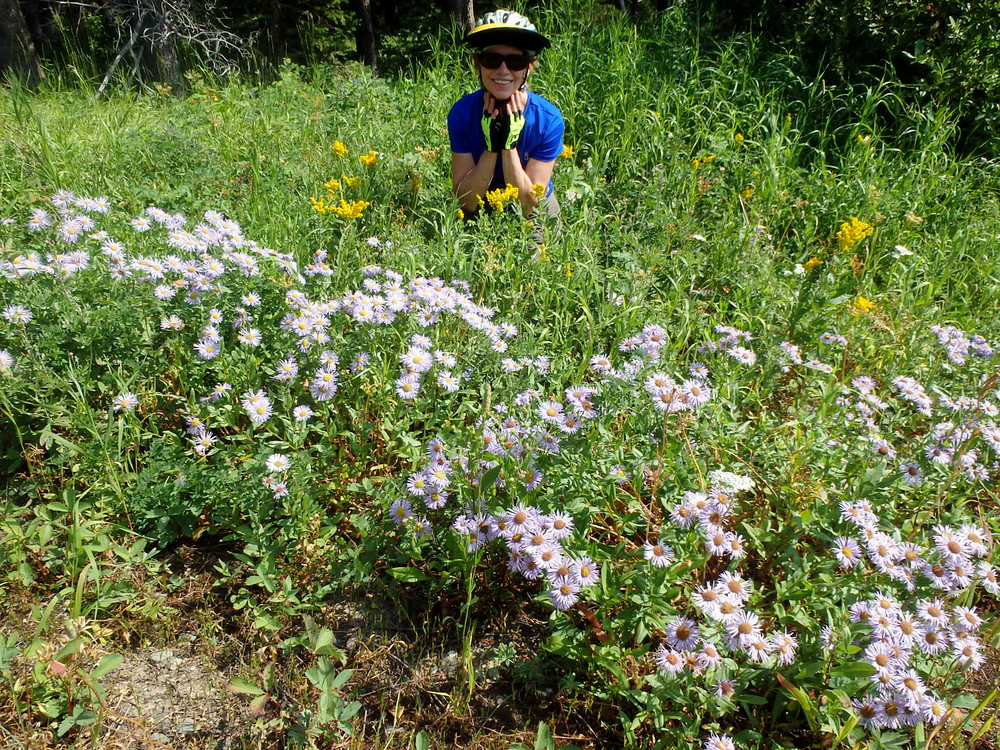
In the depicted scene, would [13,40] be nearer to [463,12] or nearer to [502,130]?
[463,12]

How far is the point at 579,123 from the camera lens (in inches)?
182

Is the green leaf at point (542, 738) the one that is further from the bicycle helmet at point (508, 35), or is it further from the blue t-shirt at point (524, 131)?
the bicycle helmet at point (508, 35)

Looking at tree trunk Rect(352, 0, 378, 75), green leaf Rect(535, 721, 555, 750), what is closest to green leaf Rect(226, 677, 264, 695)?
green leaf Rect(535, 721, 555, 750)

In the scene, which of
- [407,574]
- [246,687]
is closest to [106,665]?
[246,687]

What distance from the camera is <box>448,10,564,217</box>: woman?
331cm

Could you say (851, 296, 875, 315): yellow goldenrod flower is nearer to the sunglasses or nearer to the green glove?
the green glove

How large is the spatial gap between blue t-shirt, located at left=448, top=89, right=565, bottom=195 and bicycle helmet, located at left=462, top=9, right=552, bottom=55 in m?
0.38

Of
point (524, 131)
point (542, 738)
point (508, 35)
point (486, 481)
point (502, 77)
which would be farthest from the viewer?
point (524, 131)

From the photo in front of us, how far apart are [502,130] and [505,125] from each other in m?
0.03

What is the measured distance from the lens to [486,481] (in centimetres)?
169

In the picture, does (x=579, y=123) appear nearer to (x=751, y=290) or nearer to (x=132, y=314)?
(x=751, y=290)

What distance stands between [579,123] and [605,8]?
9.49ft

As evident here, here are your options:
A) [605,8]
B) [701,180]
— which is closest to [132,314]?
[701,180]

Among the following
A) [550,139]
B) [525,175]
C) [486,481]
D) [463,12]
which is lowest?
[486,481]
